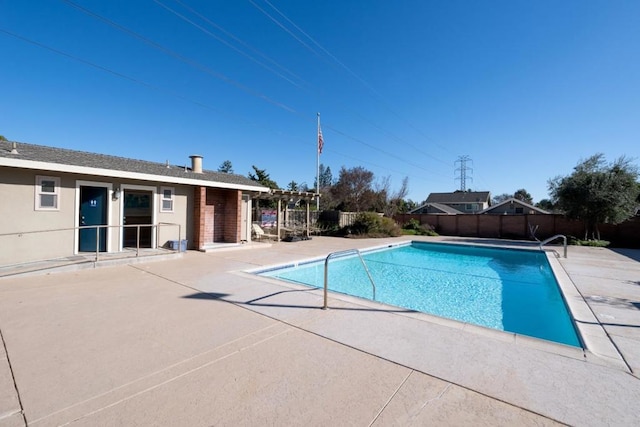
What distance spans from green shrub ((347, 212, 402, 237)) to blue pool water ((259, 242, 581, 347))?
5208 mm

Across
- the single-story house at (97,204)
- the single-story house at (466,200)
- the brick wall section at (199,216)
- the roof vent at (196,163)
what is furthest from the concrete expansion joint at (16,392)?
the single-story house at (466,200)

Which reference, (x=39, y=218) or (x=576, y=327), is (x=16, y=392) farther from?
(x=39, y=218)

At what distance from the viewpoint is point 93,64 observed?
11.0 meters

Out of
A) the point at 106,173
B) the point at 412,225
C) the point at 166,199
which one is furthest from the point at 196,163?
the point at 412,225

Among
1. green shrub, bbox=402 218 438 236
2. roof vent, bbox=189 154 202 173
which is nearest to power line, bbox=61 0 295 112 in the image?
roof vent, bbox=189 154 202 173

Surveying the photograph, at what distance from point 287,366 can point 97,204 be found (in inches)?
380

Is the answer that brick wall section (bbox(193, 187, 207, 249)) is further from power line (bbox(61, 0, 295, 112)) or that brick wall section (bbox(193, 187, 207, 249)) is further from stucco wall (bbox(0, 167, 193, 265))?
power line (bbox(61, 0, 295, 112))

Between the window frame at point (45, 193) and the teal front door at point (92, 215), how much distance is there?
0.72 metres

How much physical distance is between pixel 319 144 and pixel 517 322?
20.4 meters

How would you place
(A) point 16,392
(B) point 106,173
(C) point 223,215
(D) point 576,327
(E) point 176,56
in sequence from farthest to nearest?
(C) point 223,215 → (E) point 176,56 → (B) point 106,173 → (D) point 576,327 → (A) point 16,392

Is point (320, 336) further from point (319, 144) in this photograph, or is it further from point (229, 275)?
point (319, 144)

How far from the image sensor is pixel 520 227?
20.0 metres

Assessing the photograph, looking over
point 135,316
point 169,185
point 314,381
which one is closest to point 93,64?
point 169,185

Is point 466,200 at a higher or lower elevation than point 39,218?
higher
